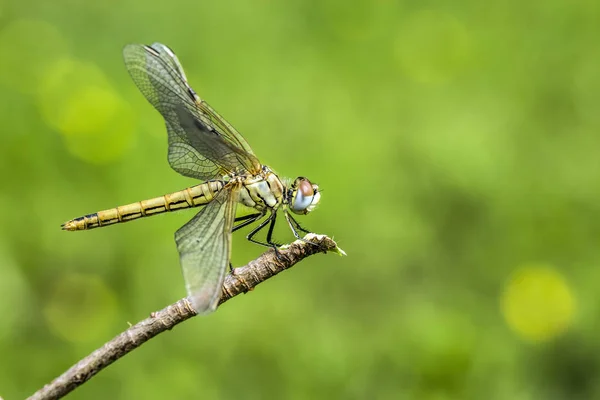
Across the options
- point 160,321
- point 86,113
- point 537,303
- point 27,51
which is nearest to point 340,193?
point 537,303

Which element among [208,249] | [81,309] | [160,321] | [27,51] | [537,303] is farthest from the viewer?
[27,51]

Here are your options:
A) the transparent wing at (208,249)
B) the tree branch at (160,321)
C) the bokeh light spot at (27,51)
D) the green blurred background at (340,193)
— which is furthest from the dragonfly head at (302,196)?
the bokeh light spot at (27,51)

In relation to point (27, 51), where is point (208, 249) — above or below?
below

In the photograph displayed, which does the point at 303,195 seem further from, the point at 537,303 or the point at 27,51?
the point at 27,51

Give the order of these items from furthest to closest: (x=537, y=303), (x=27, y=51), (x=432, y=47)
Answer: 1. (x=432, y=47)
2. (x=27, y=51)
3. (x=537, y=303)

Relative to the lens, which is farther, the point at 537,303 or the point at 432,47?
the point at 432,47

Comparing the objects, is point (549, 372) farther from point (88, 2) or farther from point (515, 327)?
point (88, 2)

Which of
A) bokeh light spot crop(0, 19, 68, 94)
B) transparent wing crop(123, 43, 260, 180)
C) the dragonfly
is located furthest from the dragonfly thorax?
bokeh light spot crop(0, 19, 68, 94)

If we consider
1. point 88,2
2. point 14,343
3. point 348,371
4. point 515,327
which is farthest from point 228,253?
point 88,2
